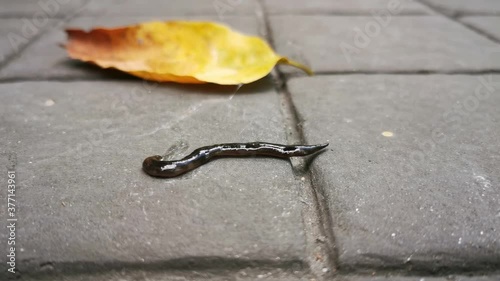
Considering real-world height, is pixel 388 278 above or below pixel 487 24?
below

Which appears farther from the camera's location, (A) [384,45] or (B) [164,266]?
(A) [384,45]

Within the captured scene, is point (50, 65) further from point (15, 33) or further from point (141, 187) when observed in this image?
point (141, 187)

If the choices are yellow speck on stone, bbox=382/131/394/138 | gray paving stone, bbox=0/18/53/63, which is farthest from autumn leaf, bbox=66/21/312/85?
yellow speck on stone, bbox=382/131/394/138

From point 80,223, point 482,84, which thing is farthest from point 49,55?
point 482,84

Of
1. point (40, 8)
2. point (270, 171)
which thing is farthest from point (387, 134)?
point (40, 8)

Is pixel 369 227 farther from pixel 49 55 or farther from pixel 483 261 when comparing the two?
pixel 49 55

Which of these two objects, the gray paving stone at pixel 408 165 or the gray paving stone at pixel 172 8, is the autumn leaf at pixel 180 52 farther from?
the gray paving stone at pixel 172 8

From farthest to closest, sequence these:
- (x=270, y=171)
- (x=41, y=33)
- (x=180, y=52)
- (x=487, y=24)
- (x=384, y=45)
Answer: (x=487, y=24) → (x=41, y=33) → (x=384, y=45) → (x=180, y=52) → (x=270, y=171)
